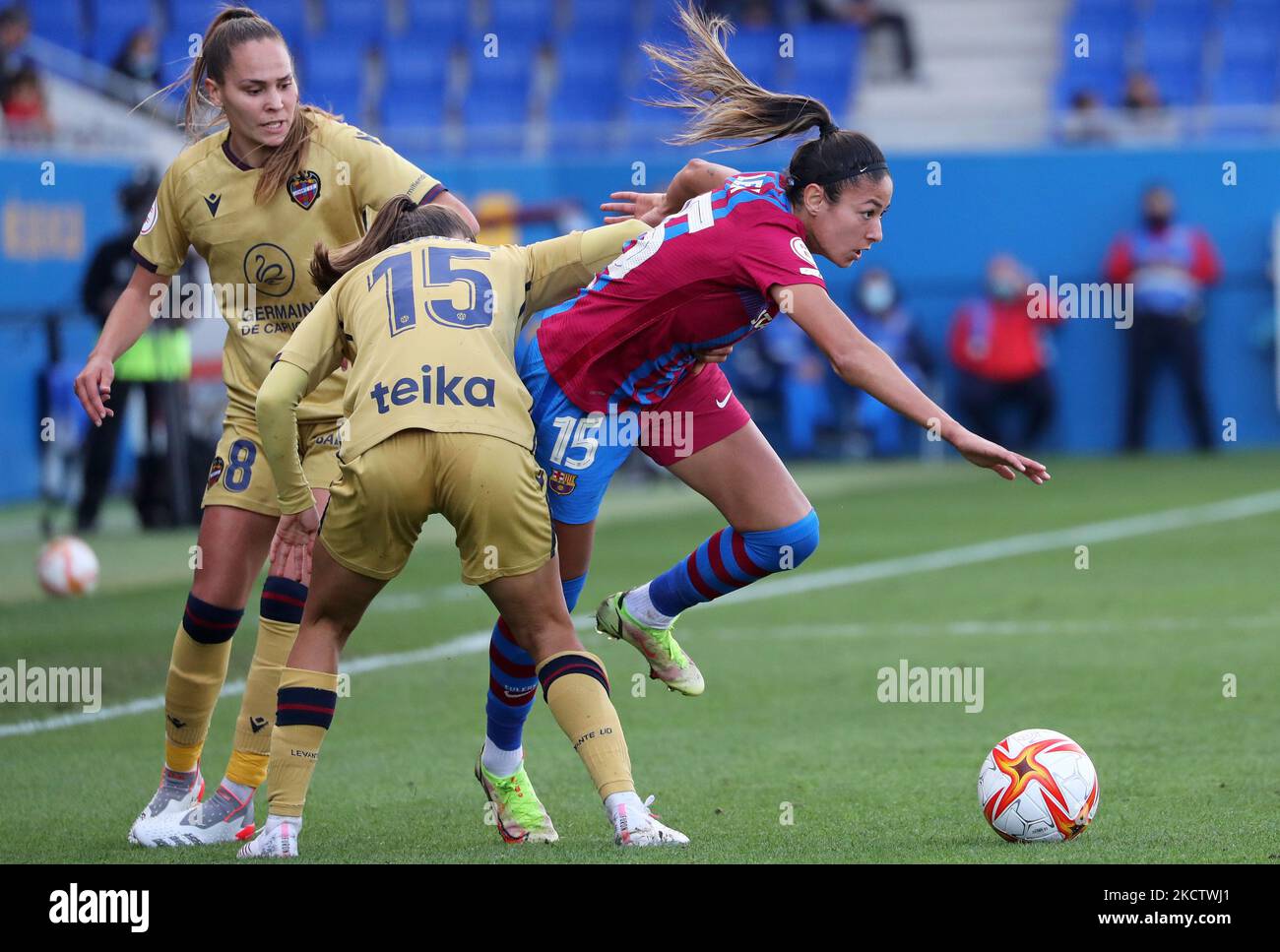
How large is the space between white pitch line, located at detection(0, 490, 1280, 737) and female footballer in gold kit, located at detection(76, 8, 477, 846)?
208 centimetres

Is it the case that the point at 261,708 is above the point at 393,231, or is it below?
below

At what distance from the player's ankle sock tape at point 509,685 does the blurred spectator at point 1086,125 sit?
16693 mm

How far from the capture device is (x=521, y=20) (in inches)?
974

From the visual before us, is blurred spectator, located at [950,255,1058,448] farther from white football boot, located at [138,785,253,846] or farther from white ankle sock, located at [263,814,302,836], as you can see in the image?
white ankle sock, located at [263,814,302,836]

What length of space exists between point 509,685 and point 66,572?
6411 millimetres

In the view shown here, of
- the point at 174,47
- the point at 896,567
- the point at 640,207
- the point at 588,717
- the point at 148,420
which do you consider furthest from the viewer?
the point at 174,47

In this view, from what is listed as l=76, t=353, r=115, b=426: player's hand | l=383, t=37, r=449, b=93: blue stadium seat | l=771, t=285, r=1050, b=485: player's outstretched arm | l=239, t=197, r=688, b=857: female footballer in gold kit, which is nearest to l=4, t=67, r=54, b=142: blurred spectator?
l=383, t=37, r=449, b=93: blue stadium seat

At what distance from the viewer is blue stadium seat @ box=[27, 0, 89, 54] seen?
917 inches

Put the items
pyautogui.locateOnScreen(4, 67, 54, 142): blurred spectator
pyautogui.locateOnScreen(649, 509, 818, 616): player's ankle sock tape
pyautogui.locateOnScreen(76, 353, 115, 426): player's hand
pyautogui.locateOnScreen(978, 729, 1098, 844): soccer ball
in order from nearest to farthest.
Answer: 1. pyautogui.locateOnScreen(978, 729, 1098, 844): soccer ball
2. pyautogui.locateOnScreen(76, 353, 115, 426): player's hand
3. pyautogui.locateOnScreen(649, 509, 818, 616): player's ankle sock tape
4. pyautogui.locateOnScreen(4, 67, 54, 142): blurred spectator

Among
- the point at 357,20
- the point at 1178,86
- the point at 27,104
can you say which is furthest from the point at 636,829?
the point at 357,20

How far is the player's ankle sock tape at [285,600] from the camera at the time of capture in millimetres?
6152

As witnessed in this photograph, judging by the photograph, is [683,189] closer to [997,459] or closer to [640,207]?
[640,207]

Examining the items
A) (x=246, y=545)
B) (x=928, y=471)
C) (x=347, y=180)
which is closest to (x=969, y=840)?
(x=246, y=545)
